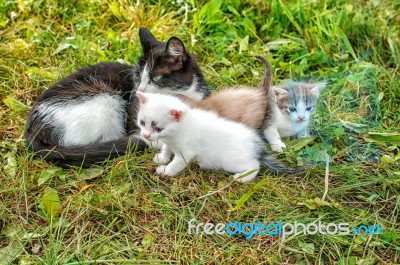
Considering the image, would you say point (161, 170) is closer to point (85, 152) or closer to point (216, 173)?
point (216, 173)

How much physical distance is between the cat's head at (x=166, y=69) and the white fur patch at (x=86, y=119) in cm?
23

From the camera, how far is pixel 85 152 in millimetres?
2887

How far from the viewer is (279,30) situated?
13.4ft

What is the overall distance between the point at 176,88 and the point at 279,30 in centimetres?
128

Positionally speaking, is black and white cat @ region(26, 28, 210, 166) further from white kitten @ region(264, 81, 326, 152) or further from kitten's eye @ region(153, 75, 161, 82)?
white kitten @ region(264, 81, 326, 152)

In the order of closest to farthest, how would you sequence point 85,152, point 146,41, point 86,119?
point 85,152
point 86,119
point 146,41

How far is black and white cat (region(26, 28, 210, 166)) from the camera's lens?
2945 mm

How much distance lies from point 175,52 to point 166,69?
0.12m

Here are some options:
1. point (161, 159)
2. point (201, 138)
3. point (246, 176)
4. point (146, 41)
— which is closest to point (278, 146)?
point (246, 176)

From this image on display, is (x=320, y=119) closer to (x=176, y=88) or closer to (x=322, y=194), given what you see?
(x=322, y=194)

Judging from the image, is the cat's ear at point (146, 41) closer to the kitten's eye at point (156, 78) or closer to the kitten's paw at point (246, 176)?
the kitten's eye at point (156, 78)

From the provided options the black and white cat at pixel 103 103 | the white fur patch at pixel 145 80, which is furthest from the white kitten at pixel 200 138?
the white fur patch at pixel 145 80

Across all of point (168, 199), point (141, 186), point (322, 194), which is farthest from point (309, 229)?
point (141, 186)

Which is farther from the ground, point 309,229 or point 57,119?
point 57,119
